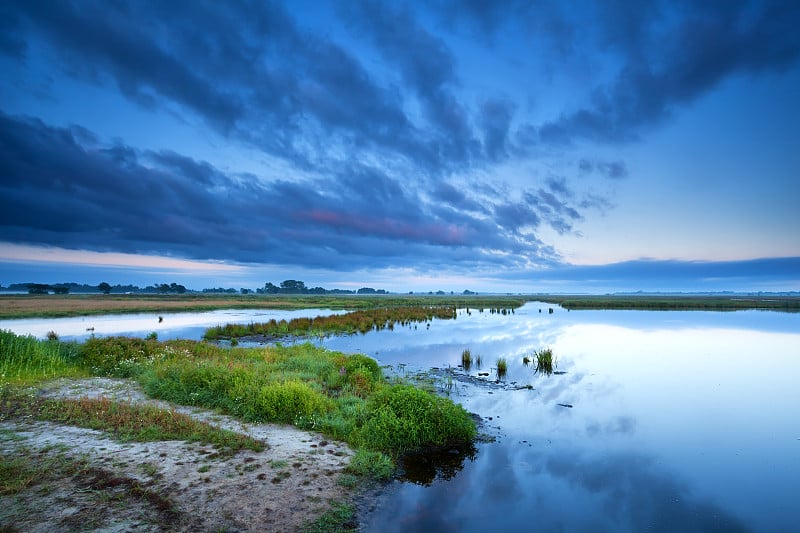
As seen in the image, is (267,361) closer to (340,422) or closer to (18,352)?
(340,422)

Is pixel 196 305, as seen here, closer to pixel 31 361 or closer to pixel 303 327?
pixel 303 327

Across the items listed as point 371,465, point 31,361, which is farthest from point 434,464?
point 31,361

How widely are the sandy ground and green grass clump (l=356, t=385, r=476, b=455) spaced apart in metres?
1.12

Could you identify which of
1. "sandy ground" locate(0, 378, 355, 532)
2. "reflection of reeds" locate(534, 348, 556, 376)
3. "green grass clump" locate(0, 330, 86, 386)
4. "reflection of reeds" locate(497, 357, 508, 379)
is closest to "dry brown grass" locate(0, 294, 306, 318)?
"green grass clump" locate(0, 330, 86, 386)

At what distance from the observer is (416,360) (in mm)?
27812

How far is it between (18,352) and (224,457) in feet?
57.1

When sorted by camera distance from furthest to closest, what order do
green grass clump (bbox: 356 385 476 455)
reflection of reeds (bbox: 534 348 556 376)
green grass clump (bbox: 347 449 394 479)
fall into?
reflection of reeds (bbox: 534 348 556 376)
green grass clump (bbox: 356 385 476 455)
green grass clump (bbox: 347 449 394 479)

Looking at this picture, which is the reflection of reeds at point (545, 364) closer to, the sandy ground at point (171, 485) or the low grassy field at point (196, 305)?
the sandy ground at point (171, 485)

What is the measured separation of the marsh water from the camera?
9016 mm

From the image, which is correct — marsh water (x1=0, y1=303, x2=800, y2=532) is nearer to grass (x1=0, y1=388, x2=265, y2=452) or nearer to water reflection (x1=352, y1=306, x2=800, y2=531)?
water reflection (x1=352, y1=306, x2=800, y2=531)

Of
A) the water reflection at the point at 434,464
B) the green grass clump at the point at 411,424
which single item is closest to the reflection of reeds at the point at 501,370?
the green grass clump at the point at 411,424

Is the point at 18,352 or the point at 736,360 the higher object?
the point at 18,352

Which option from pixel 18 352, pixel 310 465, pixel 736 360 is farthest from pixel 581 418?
pixel 18 352

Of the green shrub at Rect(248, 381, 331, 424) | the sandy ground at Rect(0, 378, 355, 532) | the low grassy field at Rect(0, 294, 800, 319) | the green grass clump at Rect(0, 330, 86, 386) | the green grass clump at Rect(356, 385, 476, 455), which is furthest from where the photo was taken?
the low grassy field at Rect(0, 294, 800, 319)
